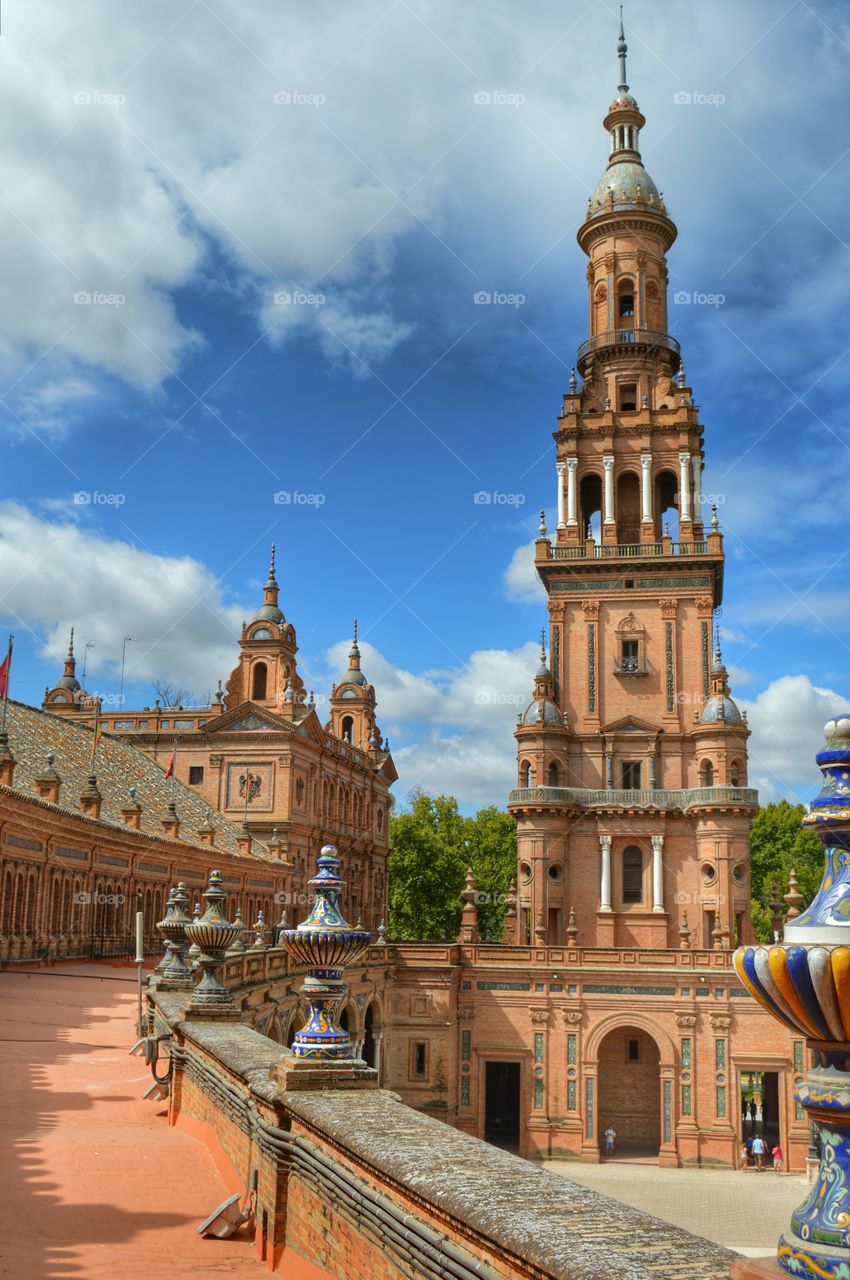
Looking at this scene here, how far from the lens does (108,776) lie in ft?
160

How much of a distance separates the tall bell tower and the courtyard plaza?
99.6ft

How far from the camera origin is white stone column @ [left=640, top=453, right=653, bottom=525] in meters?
57.2

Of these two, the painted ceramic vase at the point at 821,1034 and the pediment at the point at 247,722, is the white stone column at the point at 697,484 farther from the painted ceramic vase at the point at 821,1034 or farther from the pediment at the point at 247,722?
the painted ceramic vase at the point at 821,1034

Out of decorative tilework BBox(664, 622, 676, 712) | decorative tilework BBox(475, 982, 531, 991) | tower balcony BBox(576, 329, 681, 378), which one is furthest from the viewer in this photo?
tower balcony BBox(576, 329, 681, 378)

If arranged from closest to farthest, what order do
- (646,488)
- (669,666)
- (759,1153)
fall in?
(759,1153), (669,666), (646,488)

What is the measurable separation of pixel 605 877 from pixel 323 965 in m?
44.8

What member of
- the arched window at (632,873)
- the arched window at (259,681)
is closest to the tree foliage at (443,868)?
the arched window at (259,681)

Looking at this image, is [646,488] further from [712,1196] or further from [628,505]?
[712,1196]

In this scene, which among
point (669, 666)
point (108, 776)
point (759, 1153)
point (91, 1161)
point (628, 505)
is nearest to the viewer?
point (91, 1161)

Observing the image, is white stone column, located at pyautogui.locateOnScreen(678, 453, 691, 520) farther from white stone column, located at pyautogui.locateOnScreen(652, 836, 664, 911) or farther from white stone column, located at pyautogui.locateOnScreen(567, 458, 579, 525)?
white stone column, located at pyautogui.locateOnScreen(652, 836, 664, 911)

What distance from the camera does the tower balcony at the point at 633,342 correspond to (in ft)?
200

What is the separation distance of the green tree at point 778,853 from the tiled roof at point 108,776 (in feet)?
136

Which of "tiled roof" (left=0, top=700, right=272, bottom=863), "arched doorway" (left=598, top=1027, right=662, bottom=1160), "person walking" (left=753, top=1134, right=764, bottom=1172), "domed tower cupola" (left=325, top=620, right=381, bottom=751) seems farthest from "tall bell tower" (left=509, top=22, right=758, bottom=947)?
"domed tower cupola" (left=325, top=620, right=381, bottom=751)

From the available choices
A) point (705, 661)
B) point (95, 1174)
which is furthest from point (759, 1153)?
point (95, 1174)
